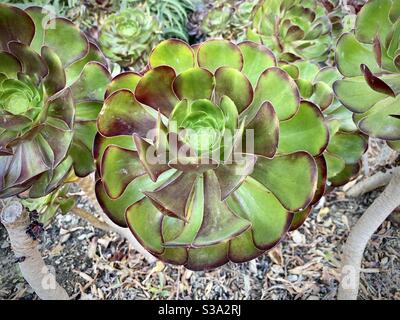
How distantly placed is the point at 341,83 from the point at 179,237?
290mm

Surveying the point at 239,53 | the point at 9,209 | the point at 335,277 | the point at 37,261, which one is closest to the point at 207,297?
the point at 335,277

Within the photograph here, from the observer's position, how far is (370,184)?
1086mm

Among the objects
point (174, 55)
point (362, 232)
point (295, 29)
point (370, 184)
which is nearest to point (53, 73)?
point (174, 55)

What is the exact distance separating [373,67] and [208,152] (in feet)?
0.93

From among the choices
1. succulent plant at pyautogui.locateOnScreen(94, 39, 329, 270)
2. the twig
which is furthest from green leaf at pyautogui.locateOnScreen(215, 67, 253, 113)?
the twig

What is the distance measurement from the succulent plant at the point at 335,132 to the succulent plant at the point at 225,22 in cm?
109

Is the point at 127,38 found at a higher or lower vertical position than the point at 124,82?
lower

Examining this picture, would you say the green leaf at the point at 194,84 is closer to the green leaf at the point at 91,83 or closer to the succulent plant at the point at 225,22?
the green leaf at the point at 91,83

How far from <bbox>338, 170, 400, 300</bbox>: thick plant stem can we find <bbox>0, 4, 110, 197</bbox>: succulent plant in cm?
51

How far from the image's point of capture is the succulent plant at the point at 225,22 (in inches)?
67.7

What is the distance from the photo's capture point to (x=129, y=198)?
1.75 feet

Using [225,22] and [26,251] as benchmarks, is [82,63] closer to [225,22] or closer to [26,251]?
[26,251]

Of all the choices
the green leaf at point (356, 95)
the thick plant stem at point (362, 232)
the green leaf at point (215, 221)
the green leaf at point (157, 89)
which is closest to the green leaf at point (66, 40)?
the green leaf at point (157, 89)

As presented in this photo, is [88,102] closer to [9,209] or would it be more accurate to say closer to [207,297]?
[9,209]
